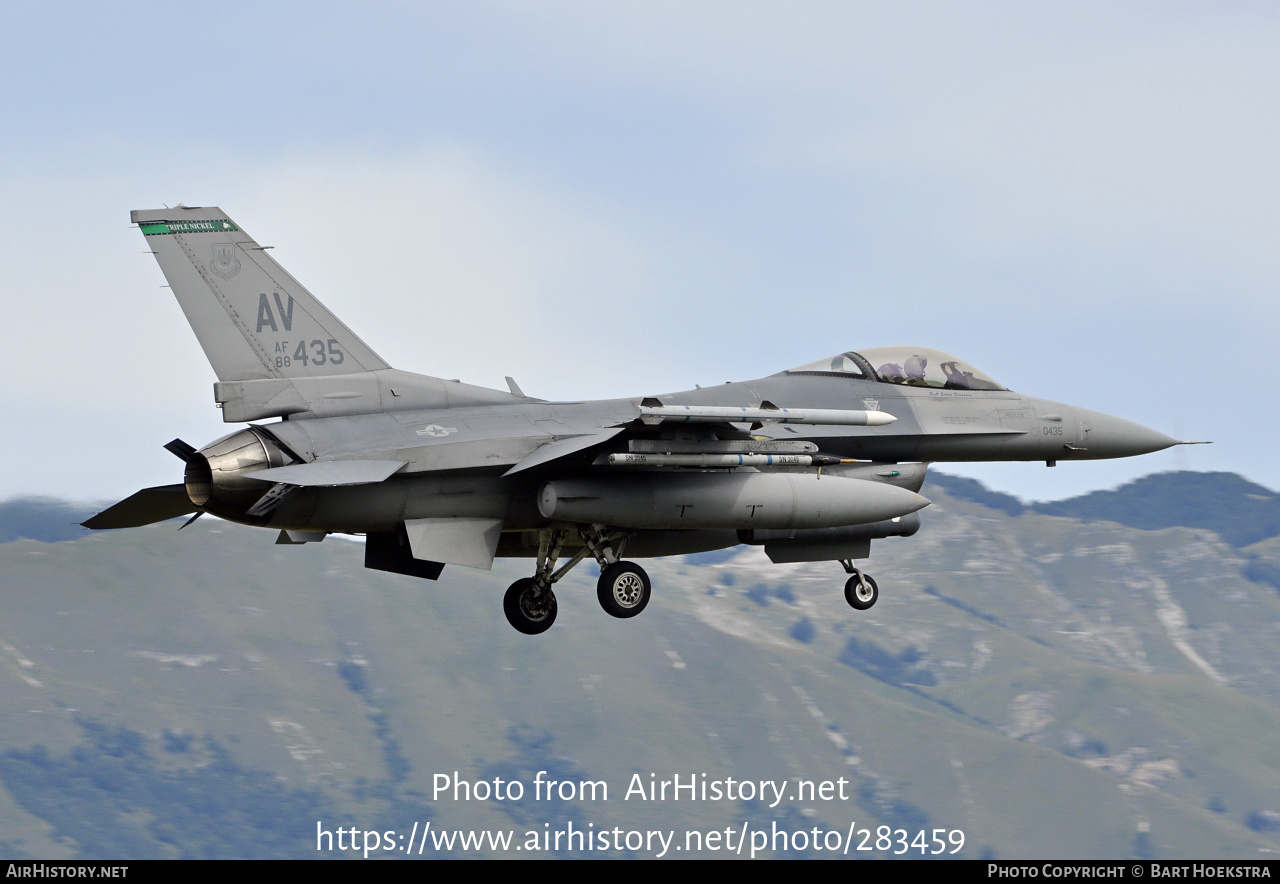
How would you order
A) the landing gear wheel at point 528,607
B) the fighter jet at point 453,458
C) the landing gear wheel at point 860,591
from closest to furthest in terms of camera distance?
the fighter jet at point 453,458 → the landing gear wheel at point 528,607 → the landing gear wheel at point 860,591

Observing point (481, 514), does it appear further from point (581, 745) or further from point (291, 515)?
point (581, 745)

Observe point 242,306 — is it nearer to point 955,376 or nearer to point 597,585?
point 597,585

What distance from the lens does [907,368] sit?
69.8ft

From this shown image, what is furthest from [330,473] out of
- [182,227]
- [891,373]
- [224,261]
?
[891,373]

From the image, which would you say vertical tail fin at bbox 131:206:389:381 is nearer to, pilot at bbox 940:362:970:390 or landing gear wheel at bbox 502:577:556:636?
landing gear wheel at bbox 502:577:556:636

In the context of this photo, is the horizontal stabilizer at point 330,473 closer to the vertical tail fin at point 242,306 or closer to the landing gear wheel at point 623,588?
the vertical tail fin at point 242,306

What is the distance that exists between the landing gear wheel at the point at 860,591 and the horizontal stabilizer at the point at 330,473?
267 inches

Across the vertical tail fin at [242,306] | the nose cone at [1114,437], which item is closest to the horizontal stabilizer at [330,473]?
the vertical tail fin at [242,306]

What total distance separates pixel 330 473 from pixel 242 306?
2.97 m

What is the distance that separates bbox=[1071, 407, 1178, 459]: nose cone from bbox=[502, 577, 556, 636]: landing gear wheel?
7585 mm

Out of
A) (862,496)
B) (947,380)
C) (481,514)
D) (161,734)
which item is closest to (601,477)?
(481,514)

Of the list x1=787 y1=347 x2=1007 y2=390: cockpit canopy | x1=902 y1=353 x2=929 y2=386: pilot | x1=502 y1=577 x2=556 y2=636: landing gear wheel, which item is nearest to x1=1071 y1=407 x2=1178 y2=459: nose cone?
x1=787 y1=347 x2=1007 y2=390: cockpit canopy

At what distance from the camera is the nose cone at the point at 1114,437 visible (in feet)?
71.6

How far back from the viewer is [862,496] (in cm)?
1875
